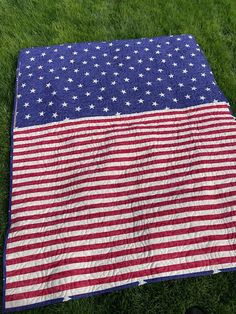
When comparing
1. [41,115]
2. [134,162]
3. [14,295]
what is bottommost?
[14,295]

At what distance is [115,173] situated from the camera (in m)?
4.04

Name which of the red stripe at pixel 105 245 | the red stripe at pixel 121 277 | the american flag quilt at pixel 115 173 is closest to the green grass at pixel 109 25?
the american flag quilt at pixel 115 173

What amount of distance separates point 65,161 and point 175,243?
5.55ft

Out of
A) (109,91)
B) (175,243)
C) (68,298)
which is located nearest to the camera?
(68,298)

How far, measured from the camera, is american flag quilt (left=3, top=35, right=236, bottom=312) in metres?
3.46

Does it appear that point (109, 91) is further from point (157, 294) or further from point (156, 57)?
point (157, 294)

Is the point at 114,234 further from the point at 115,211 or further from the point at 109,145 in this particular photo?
the point at 109,145

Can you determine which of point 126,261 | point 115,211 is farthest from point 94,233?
point 126,261

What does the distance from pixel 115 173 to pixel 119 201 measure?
0.37 m

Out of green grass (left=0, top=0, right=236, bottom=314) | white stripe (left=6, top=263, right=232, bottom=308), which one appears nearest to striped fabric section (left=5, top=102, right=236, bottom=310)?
white stripe (left=6, top=263, right=232, bottom=308)

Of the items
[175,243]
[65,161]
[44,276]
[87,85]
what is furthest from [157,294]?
[87,85]

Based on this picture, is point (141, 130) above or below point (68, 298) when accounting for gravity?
above

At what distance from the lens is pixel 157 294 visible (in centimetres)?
341

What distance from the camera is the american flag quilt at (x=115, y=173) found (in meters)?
3.46
